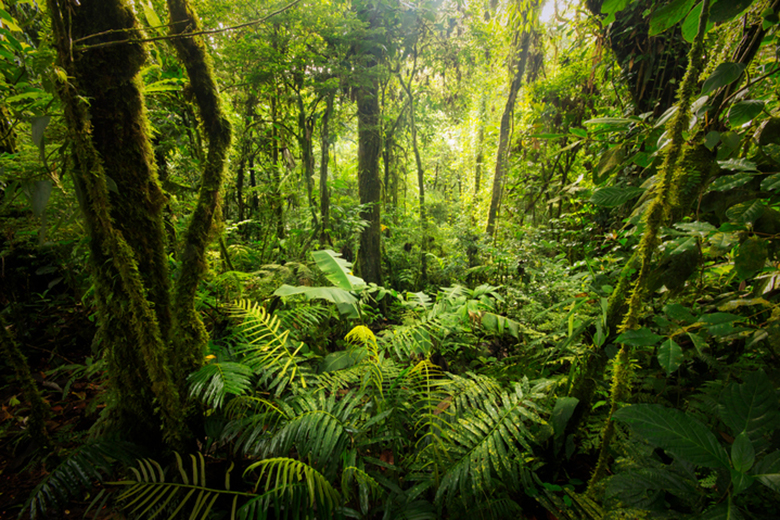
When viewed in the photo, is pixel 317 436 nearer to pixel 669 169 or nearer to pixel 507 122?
pixel 669 169

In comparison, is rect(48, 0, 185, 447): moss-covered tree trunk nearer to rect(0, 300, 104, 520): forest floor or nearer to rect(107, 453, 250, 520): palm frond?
rect(107, 453, 250, 520): palm frond

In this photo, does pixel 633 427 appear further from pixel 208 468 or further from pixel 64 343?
pixel 64 343

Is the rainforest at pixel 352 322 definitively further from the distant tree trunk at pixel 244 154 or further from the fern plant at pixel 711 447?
the distant tree trunk at pixel 244 154

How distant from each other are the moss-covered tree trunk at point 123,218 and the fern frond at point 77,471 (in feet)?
0.36

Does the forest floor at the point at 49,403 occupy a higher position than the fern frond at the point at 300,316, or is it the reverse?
the fern frond at the point at 300,316

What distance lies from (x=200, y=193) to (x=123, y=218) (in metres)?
0.41

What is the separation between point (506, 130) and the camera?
17.8 ft

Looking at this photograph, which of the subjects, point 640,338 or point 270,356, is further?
point 270,356

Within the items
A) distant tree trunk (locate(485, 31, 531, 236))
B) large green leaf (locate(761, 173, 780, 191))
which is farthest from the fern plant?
distant tree trunk (locate(485, 31, 531, 236))

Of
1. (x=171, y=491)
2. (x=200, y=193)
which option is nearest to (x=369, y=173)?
(x=200, y=193)

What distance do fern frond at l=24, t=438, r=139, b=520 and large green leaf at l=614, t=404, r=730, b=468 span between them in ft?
6.55

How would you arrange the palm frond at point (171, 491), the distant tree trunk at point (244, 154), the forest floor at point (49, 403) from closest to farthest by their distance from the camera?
the palm frond at point (171, 491) < the forest floor at point (49, 403) < the distant tree trunk at point (244, 154)

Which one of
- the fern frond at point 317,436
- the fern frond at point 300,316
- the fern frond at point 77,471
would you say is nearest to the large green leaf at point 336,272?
the fern frond at point 300,316

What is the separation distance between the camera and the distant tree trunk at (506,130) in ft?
16.9
